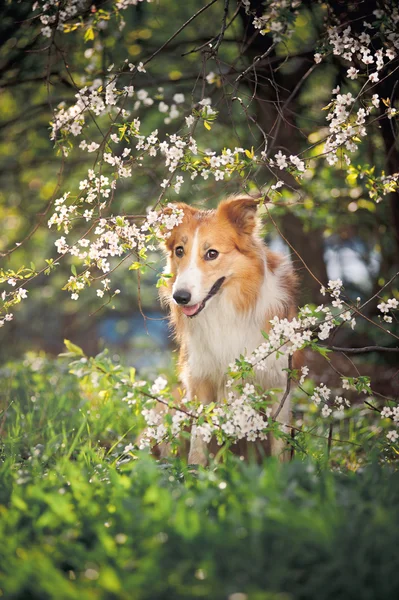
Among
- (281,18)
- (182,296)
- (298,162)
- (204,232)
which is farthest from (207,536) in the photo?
(281,18)

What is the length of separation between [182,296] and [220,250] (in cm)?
47

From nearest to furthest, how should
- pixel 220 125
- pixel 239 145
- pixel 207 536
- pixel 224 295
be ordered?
pixel 207 536 → pixel 224 295 → pixel 239 145 → pixel 220 125

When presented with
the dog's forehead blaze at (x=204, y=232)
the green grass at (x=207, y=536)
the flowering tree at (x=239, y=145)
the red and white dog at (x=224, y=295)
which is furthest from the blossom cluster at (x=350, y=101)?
the green grass at (x=207, y=536)

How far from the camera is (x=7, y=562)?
6.82ft

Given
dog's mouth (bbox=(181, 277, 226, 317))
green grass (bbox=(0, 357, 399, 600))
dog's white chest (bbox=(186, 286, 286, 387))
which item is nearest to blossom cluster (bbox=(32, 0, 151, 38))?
dog's mouth (bbox=(181, 277, 226, 317))

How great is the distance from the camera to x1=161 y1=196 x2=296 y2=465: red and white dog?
386 centimetres

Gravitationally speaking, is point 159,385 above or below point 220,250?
below

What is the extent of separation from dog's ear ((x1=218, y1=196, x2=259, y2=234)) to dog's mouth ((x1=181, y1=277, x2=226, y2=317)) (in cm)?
A: 37

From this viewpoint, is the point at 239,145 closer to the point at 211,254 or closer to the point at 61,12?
the point at 211,254

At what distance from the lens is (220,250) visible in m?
3.90

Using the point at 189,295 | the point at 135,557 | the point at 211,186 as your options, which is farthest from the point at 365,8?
the point at 135,557

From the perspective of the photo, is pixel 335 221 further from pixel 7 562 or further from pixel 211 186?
pixel 7 562

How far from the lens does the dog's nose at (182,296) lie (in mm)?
3604

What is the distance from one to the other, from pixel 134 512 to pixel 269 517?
1.55 ft
